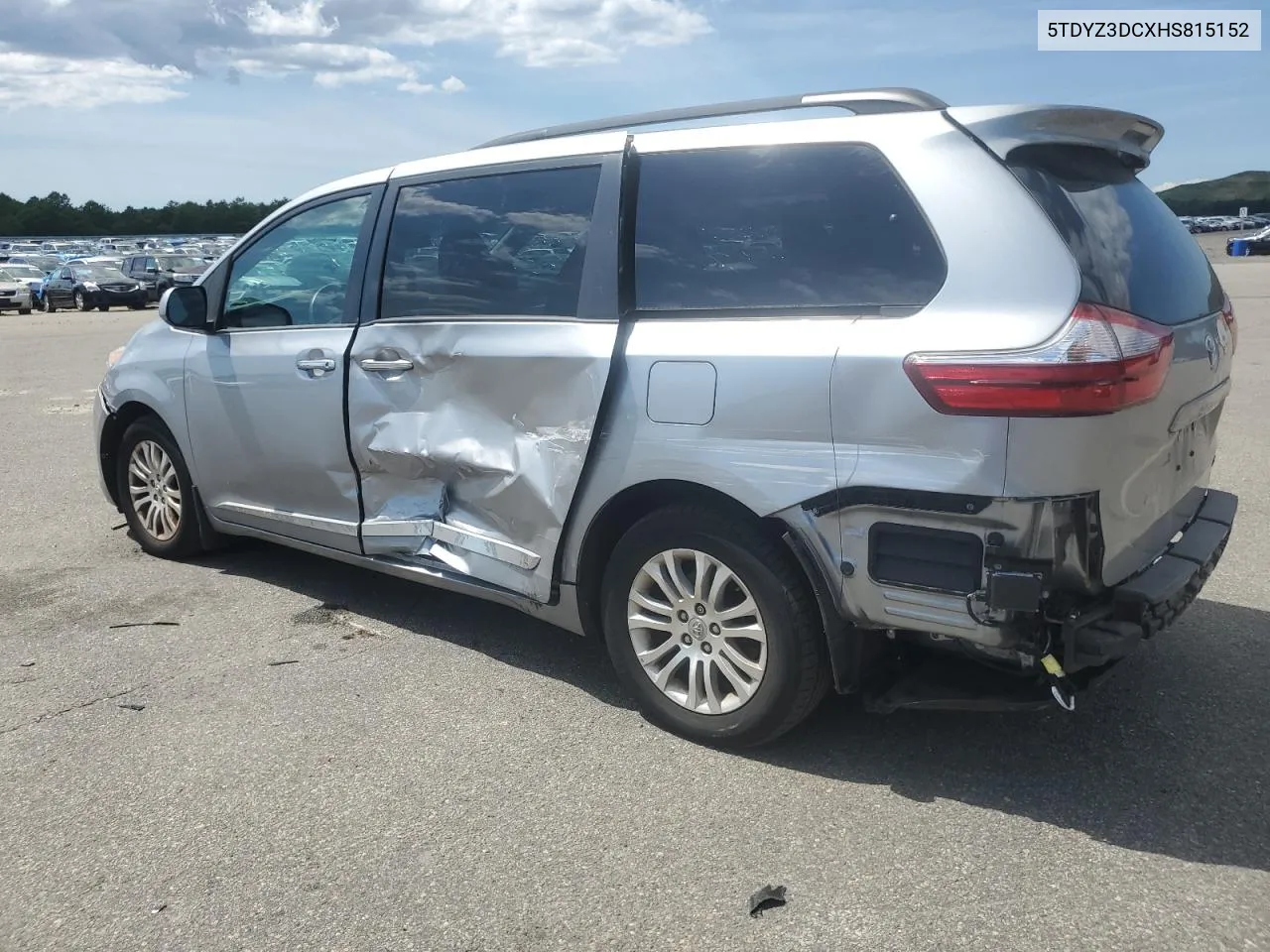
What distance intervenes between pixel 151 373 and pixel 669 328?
3.28m

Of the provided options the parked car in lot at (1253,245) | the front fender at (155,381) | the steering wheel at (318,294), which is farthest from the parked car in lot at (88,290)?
the parked car in lot at (1253,245)

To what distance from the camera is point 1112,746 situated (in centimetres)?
357

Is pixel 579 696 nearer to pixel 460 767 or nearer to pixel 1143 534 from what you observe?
pixel 460 767

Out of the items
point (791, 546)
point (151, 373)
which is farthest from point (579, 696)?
point (151, 373)

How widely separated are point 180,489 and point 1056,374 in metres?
4.42

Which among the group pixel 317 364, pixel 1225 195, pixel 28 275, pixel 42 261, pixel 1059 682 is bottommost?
pixel 1059 682

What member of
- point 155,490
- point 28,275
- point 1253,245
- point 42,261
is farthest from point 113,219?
point 155,490

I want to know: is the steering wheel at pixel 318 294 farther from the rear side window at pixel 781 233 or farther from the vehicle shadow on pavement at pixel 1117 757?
the vehicle shadow on pavement at pixel 1117 757

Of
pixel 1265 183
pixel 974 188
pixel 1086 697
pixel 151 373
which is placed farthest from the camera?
pixel 1265 183

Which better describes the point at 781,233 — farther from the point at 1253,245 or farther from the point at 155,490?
the point at 1253,245

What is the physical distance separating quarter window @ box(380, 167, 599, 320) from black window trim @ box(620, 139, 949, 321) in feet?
0.60

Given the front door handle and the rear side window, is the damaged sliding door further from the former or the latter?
the rear side window

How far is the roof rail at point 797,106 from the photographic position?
131 inches

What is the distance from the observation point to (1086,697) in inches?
154
